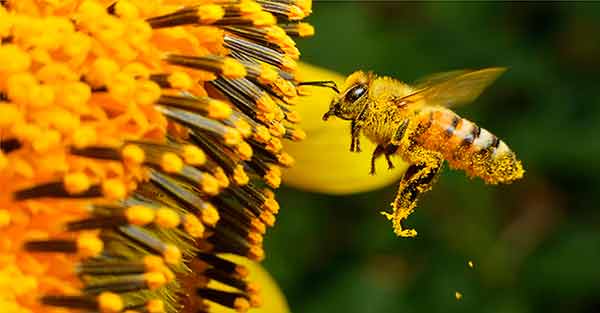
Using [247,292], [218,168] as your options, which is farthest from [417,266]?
[218,168]

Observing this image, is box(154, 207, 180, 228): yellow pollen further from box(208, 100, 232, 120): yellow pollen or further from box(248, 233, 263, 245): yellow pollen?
box(248, 233, 263, 245): yellow pollen

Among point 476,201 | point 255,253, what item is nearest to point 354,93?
point 255,253

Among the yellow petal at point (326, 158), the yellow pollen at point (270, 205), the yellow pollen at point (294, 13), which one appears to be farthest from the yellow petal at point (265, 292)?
the yellow pollen at point (294, 13)

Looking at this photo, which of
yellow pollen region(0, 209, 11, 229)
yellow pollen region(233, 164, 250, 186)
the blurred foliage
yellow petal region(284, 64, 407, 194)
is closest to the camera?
yellow pollen region(0, 209, 11, 229)

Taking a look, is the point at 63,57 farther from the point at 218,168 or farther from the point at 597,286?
the point at 597,286

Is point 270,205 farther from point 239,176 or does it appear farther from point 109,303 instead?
point 109,303

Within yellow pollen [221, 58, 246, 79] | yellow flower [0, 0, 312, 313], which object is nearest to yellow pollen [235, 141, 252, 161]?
yellow flower [0, 0, 312, 313]
